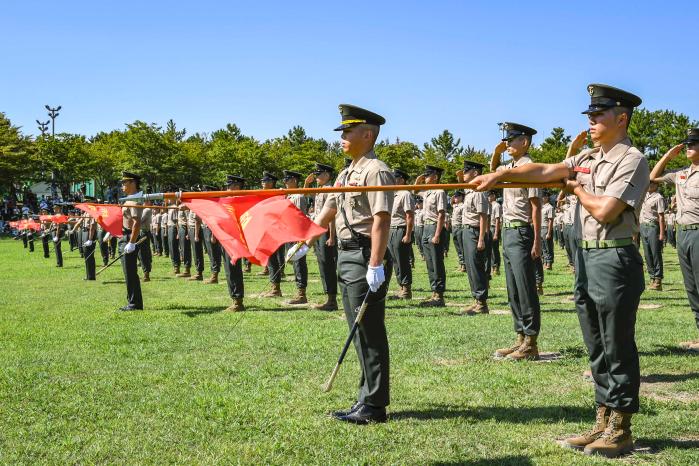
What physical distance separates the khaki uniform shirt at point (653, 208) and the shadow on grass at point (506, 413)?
37.8 ft

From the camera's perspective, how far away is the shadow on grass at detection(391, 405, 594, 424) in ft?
18.2

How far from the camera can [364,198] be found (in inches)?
224

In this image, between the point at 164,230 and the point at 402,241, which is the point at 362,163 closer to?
the point at 402,241

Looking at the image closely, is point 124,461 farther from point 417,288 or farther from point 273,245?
point 417,288

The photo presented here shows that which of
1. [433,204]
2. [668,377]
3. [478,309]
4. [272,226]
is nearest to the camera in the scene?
[272,226]

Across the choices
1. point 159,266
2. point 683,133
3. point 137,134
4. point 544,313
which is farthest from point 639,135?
point 544,313

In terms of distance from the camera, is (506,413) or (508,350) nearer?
(506,413)

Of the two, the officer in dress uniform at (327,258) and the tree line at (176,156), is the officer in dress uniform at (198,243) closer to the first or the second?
the officer in dress uniform at (327,258)

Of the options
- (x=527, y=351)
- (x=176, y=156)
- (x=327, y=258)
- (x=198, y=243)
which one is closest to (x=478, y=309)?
(x=327, y=258)

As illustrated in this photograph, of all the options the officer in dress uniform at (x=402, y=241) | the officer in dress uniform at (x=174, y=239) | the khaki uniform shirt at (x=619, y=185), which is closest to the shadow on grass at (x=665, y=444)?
the khaki uniform shirt at (x=619, y=185)

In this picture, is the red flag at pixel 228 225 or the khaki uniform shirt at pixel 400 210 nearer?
the red flag at pixel 228 225

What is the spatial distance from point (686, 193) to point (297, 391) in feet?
17.8

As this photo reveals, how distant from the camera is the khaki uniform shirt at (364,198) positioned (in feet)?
18.0

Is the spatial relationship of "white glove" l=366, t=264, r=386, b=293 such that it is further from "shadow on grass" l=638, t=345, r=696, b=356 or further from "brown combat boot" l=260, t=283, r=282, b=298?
"brown combat boot" l=260, t=283, r=282, b=298
